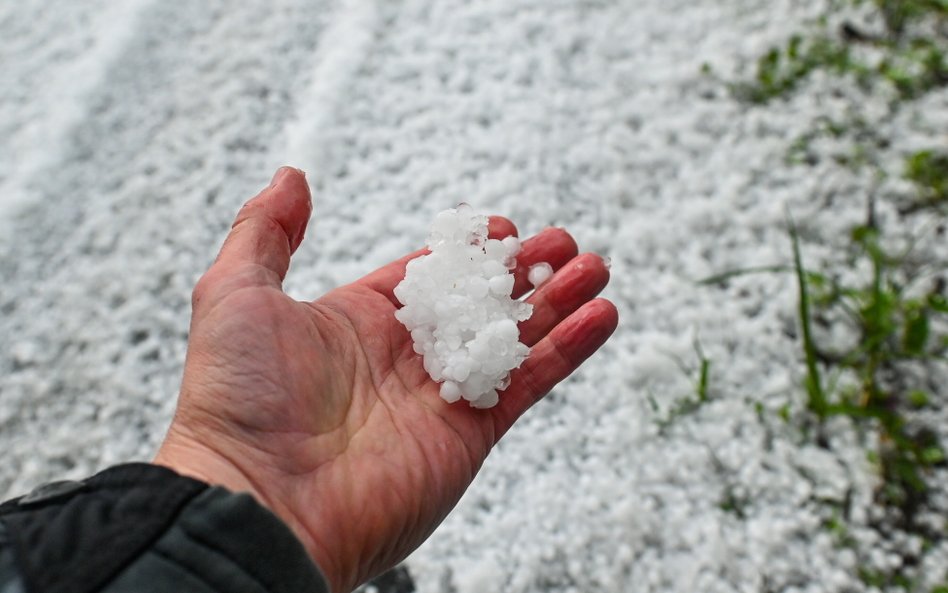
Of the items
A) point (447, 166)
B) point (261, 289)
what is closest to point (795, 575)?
point (261, 289)

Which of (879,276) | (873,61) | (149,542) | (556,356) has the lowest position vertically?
(879,276)

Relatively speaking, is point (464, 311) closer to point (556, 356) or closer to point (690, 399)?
point (556, 356)

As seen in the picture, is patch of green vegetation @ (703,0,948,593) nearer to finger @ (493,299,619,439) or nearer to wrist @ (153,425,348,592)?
finger @ (493,299,619,439)

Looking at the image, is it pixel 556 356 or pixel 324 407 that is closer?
pixel 324 407

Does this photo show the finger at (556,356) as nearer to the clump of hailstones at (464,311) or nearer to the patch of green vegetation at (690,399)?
the clump of hailstones at (464,311)

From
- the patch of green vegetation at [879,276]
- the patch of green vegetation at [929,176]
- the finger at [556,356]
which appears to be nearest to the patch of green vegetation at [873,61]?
the patch of green vegetation at [879,276]

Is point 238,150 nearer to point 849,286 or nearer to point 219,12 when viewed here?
point 219,12

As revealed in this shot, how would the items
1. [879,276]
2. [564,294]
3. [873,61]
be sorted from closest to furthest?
[564,294]
[879,276]
[873,61]

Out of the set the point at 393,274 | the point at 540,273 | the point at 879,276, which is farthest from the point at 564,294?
the point at 879,276
